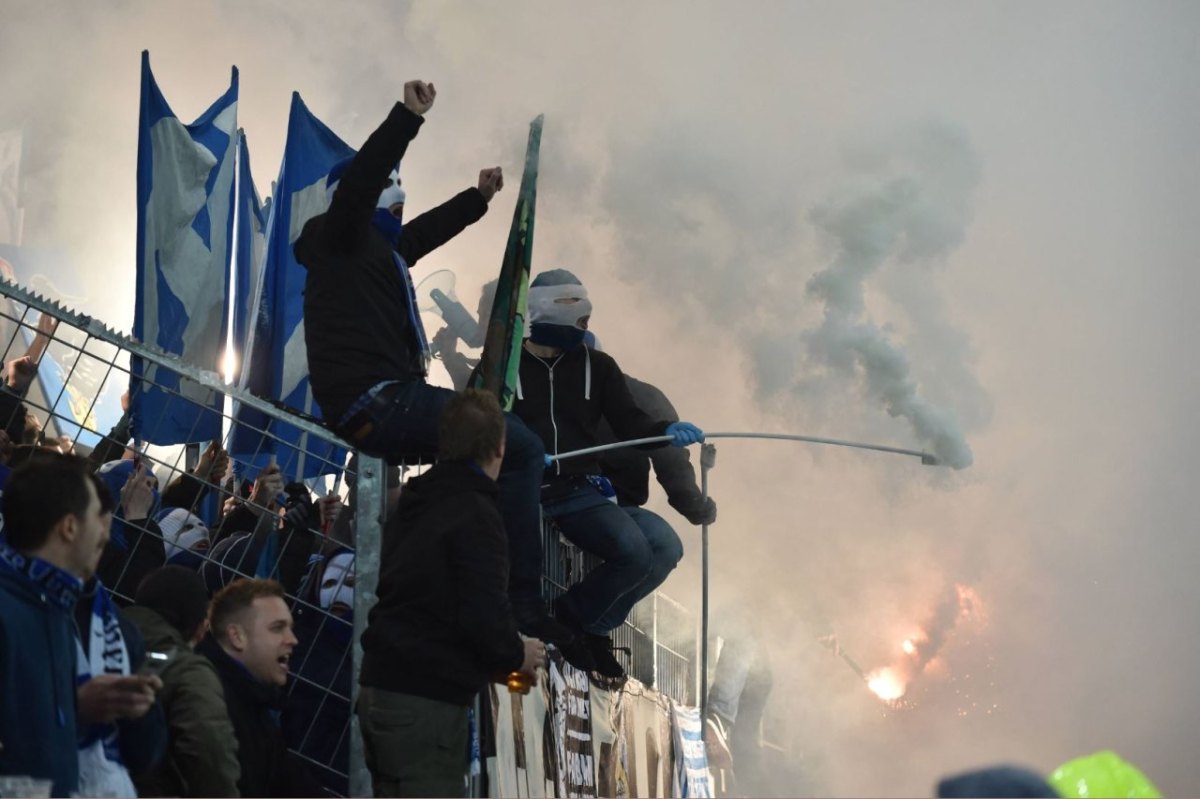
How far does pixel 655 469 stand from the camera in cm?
845

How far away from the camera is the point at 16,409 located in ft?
20.0

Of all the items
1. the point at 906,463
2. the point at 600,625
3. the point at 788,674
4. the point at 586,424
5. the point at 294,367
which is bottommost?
the point at 600,625

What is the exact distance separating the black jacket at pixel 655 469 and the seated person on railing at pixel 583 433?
39 cm

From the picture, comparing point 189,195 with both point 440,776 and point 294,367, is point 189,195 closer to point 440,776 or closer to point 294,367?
point 294,367

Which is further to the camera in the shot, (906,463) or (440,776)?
(906,463)

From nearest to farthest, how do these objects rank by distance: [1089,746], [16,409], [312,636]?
[312,636] → [16,409] → [1089,746]

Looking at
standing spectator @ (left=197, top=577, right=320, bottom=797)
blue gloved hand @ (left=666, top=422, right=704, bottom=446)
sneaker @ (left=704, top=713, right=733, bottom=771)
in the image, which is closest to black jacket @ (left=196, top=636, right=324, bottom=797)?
standing spectator @ (left=197, top=577, right=320, bottom=797)

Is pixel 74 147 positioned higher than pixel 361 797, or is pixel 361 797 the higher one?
pixel 74 147

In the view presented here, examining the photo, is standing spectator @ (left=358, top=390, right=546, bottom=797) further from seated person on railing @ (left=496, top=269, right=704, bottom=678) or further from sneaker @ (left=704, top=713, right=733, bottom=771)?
sneaker @ (left=704, top=713, right=733, bottom=771)

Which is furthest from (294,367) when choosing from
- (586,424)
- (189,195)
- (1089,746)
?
(1089,746)

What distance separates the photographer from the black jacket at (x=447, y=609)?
14.0 ft

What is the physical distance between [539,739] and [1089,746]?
934 inches

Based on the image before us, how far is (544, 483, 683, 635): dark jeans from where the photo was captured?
6859 mm

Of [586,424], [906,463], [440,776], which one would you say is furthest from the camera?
[906,463]
